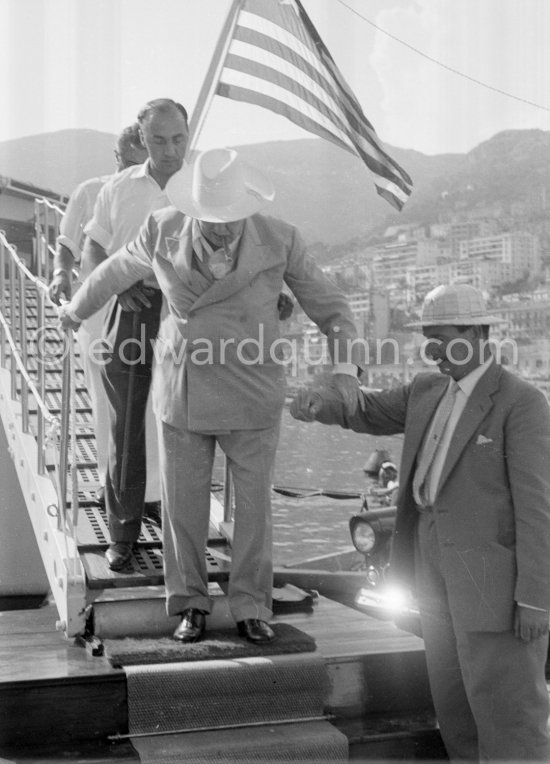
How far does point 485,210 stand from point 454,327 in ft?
14.7

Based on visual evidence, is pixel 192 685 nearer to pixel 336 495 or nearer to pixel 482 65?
pixel 336 495

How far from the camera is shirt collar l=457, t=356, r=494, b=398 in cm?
271

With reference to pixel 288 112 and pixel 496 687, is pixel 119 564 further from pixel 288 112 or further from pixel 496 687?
pixel 288 112

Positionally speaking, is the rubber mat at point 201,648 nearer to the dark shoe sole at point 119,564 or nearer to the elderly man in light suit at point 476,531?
the dark shoe sole at point 119,564

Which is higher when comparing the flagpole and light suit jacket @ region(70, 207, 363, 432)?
the flagpole

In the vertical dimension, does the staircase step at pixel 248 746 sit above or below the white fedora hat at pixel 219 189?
below

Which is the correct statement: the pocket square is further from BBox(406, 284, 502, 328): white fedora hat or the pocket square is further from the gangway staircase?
the gangway staircase

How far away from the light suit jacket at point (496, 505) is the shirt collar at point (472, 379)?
0.01 meters

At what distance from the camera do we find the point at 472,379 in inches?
107

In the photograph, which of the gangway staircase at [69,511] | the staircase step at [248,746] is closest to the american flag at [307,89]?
the gangway staircase at [69,511]

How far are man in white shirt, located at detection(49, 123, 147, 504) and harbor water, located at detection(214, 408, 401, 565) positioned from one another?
6.25m

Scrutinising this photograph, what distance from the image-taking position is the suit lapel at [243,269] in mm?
3027

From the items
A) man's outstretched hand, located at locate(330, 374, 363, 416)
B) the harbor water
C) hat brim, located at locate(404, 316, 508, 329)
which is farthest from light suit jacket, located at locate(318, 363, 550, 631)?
the harbor water

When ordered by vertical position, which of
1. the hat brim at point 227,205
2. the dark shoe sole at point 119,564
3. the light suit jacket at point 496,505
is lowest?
the dark shoe sole at point 119,564
